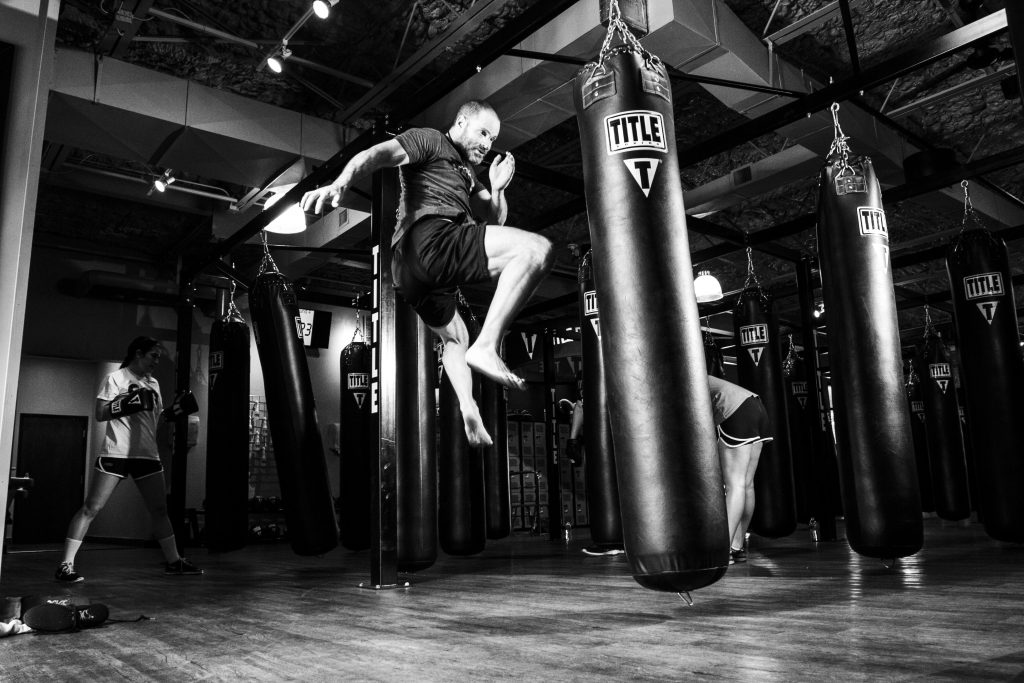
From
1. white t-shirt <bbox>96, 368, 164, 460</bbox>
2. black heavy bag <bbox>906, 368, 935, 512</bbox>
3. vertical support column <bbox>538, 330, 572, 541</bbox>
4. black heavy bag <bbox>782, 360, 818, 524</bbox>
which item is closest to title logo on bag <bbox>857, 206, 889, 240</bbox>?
white t-shirt <bbox>96, 368, 164, 460</bbox>

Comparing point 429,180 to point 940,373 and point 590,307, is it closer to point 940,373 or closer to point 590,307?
point 590,307

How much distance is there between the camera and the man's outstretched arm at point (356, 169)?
2.27 metres

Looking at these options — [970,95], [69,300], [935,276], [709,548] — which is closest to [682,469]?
[709,548]

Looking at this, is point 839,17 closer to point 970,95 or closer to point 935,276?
point 970,95

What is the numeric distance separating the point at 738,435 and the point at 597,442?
1.05m

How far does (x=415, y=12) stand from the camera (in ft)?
16.5

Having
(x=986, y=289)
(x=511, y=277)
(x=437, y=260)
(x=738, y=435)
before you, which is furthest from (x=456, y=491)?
(x=986, y=289)

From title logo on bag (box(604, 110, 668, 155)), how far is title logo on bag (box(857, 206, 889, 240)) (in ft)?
6.05

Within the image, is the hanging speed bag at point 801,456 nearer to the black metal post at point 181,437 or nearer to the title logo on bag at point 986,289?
the title logo on bag at point 986,289

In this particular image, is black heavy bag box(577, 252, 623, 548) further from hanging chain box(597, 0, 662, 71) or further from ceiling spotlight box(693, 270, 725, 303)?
hanging chain box(597, 0, 662, 71)

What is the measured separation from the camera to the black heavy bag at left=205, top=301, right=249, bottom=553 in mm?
5500

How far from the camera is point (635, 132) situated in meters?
1.94

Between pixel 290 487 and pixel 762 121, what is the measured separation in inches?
152

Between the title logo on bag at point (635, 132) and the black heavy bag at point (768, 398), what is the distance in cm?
438
